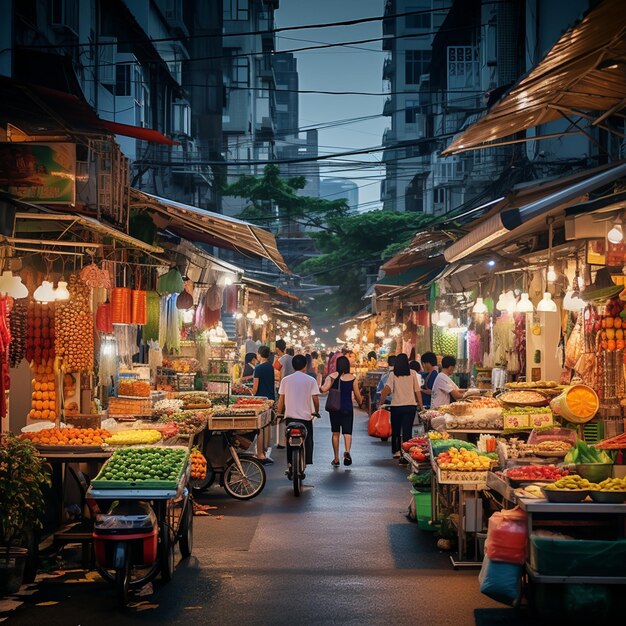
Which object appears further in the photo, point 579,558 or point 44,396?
point 44,396

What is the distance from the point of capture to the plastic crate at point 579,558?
730 cm

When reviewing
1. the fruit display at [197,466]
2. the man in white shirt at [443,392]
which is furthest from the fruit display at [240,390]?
the fruit display at [197,466]

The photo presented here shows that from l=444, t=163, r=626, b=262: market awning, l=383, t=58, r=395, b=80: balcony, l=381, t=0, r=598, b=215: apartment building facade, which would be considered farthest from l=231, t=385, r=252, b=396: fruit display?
l=383, t=58, r=395, b=80: balcony

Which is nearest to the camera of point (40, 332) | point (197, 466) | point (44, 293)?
point (44, 293)

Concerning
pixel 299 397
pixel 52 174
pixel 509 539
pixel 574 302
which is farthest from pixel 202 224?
pixel 509 539

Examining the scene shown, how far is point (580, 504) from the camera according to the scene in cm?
757

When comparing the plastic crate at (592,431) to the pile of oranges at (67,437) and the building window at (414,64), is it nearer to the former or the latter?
the pile of oranges at (67,437)

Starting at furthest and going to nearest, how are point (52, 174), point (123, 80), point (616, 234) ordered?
1. point (123, 80)
2. point (52, 174)
3. point (616, 234)

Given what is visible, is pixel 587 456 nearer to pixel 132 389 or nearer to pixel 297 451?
pixel 297 451

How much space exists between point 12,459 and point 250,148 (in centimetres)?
5867

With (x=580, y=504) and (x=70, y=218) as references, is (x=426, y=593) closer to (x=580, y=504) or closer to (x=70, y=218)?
(x=580, y=504)

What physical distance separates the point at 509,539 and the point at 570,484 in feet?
2.34

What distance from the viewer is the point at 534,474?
8406mm

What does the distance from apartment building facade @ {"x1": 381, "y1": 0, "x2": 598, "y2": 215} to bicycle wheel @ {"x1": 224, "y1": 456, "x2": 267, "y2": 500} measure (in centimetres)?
510
